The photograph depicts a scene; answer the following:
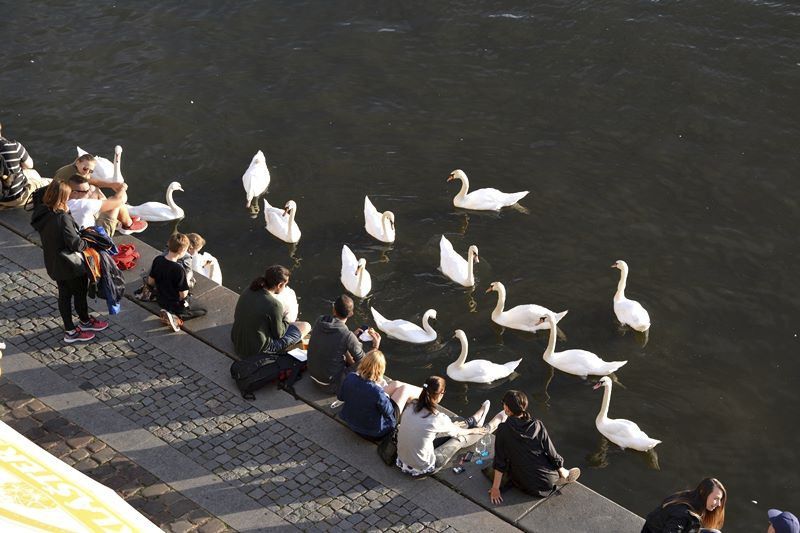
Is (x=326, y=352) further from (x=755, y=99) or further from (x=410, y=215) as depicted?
(x=755, y=99)

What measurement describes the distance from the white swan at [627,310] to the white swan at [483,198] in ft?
9.15

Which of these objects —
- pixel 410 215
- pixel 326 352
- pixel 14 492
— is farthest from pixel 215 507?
pixel 410 215

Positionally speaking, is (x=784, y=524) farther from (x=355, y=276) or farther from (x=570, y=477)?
(x=355, y=276)

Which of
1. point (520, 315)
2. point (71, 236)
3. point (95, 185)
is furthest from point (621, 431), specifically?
point (95, 185)

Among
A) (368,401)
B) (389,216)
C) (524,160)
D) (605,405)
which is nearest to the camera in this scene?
(368,401)

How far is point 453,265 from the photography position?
15.4m

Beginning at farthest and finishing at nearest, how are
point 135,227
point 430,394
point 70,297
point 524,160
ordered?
point 524,160 → point 135,227 → point 70,297 → point 430,394

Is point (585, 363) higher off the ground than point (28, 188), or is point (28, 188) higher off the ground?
point (28, 188)

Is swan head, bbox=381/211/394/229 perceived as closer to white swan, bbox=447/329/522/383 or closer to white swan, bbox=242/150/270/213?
white swan, bbox=242/150/270/213

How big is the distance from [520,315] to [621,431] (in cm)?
262

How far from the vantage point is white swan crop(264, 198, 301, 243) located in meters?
16.2

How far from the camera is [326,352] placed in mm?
11523

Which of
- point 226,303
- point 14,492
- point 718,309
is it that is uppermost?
point 14,492

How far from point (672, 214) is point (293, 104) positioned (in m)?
7.44
